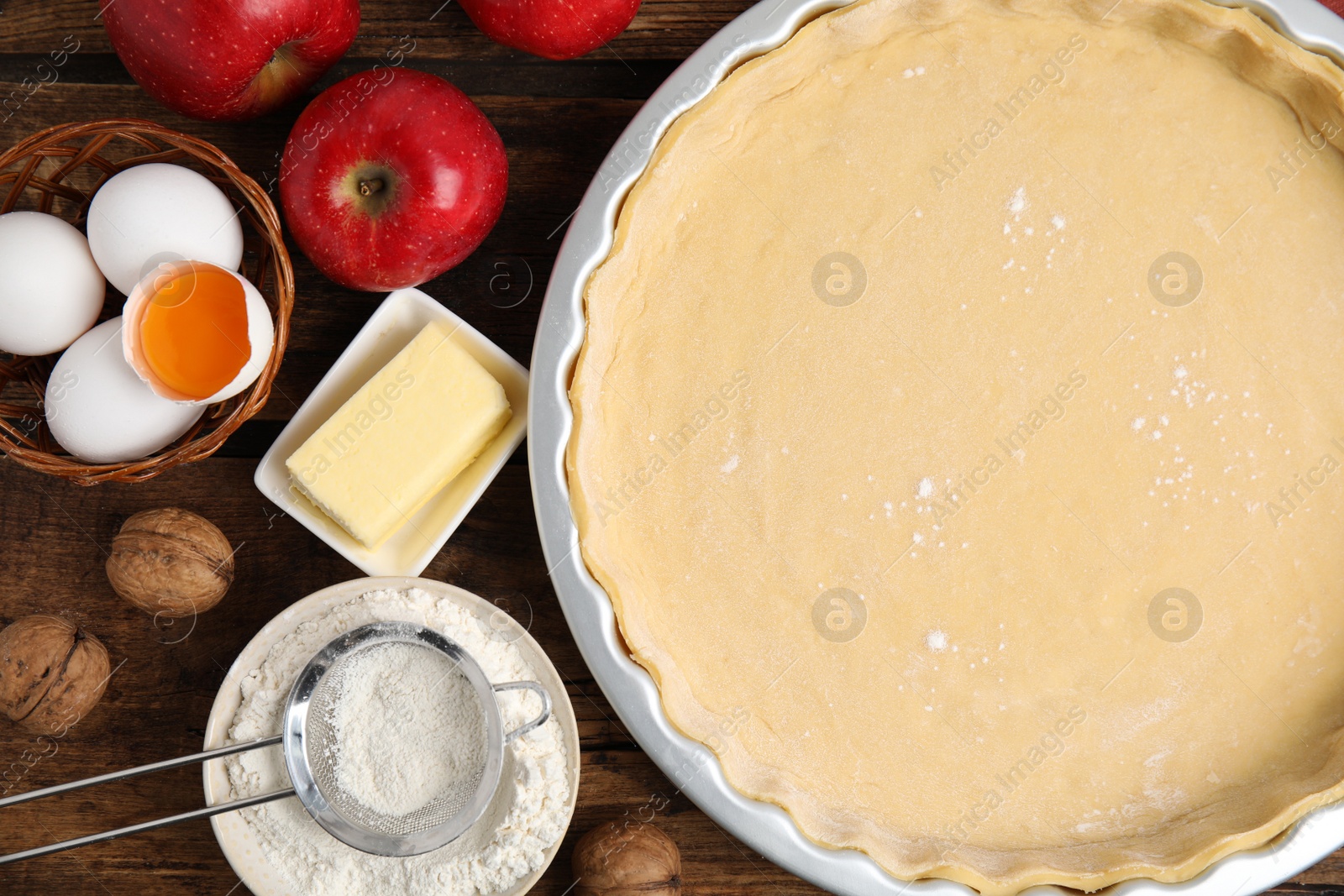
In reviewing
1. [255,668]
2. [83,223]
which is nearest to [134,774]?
[255,668]

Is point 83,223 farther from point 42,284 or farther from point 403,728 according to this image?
point 403,728

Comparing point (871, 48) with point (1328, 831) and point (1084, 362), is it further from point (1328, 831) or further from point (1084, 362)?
point (1328, 831)

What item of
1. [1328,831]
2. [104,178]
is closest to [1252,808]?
[1328,831]

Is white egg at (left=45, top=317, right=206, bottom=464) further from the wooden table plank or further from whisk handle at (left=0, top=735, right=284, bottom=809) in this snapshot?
the wooden table plank

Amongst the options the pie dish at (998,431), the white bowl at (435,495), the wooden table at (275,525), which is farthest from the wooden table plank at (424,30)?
the white bowl at (435,495)

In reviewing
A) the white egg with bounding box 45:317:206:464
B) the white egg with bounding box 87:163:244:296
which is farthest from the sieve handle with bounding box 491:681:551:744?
the white egg with bounding box 87:163:244:296

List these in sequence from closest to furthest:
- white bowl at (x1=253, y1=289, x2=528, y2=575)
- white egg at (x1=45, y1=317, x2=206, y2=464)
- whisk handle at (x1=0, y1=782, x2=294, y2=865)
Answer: whisk handle at (x1=0, y1=782, x2=294, y2=865), white egg at (x1=45, y1=317, x2=206, y2=464), white bowl at (x1=253, y1=289, x2=528, y2=575)

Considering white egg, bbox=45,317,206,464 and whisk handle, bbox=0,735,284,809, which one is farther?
white egg, bbox=45,317,206,464
